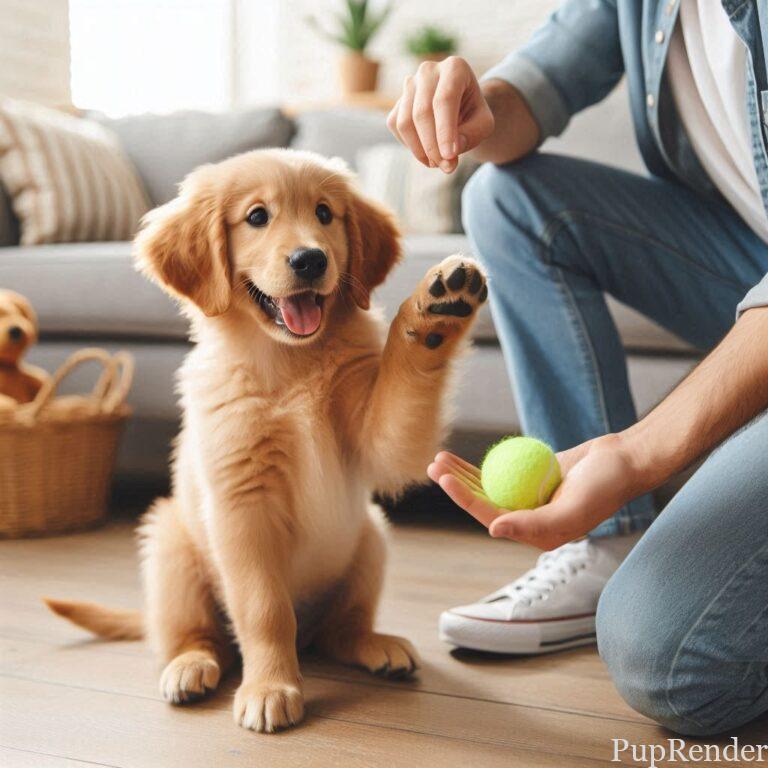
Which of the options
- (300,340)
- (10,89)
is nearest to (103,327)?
(300,340)

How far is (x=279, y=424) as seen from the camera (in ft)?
4.23

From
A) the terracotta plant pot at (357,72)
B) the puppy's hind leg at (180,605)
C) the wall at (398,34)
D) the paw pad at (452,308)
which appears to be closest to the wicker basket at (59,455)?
the puppy's hind leg at (180,605)

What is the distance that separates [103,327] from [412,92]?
1560mm

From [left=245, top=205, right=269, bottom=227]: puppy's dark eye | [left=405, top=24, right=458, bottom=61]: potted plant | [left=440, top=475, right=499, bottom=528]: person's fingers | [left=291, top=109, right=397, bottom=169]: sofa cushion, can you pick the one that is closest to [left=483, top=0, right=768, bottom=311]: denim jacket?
[left=245, top=205, right=269, bottom=227]: puppy's dark eye

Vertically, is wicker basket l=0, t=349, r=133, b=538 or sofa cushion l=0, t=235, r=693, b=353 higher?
sofa cushion l=0, t=235, r=693, b=353

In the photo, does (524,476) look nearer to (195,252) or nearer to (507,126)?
(195,252)

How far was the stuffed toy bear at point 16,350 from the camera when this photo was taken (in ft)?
7.40

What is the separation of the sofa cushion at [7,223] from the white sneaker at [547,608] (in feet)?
6.98

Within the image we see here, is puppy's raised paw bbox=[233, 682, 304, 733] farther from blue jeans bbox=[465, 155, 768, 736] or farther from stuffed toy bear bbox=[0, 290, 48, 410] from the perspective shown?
stuffed toy bear bbox=[0, 290, 48, 410]

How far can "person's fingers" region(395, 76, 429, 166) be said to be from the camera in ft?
3.91

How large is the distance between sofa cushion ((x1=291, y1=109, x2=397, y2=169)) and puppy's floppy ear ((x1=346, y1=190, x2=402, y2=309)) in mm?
1922

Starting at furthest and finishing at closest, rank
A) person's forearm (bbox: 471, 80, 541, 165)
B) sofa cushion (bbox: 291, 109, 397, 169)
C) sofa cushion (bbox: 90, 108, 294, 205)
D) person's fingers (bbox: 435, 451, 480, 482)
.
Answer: sofa cushion (bbox: 90, 108, 294, 205) < sofa cushion (bbox: 291, 109, 397, 169) < person's forearm (bbox: 471, 80, 541, 165) < person's fingers (bbox: 435, 451, 480, 482)

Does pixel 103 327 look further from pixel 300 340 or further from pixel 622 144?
pixel 622 144

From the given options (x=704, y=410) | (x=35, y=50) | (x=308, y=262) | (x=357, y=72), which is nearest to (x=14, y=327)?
(x=308, y=262)
